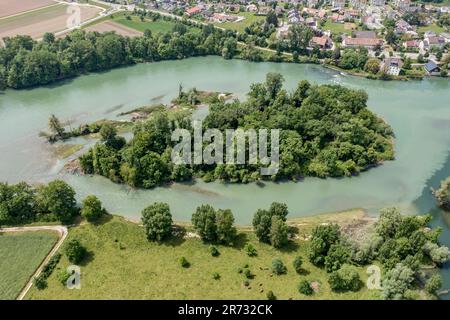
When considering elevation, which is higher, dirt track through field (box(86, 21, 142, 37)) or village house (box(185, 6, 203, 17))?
village house (box(185, 6, 203, 17))

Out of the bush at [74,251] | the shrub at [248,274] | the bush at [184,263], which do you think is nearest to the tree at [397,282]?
the shrub at [248,274]

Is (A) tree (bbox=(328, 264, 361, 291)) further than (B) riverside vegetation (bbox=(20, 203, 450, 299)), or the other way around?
(B) riverside vegetation (bbox=(20, 203, 450, 299))

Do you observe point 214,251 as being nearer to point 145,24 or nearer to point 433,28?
point 145,24

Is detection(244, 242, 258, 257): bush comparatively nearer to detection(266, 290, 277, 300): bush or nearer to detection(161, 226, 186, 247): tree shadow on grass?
detection(266, 290, 277, 300): bush

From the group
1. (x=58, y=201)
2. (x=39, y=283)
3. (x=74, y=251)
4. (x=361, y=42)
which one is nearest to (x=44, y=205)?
(x=58, y=201)

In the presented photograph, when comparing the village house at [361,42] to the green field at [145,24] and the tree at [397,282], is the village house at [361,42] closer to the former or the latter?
the green field at [145,24]

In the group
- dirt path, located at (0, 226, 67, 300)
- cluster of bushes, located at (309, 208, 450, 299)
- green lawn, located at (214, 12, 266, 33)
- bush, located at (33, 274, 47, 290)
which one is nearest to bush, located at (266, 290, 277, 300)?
cluster of bushes, located at (309, 208, 450, 299)
